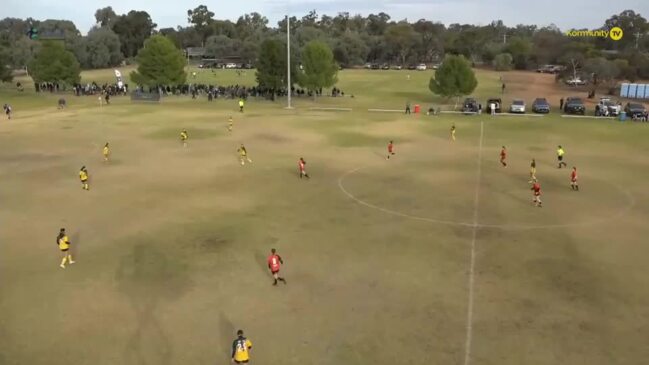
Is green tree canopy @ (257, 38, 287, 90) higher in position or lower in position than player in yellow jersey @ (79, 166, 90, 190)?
higher

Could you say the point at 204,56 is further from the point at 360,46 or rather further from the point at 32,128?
the point at 32,128

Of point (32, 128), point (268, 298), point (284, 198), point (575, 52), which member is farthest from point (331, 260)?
point (575, 52)

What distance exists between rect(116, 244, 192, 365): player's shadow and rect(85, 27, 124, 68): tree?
12980 centimetres

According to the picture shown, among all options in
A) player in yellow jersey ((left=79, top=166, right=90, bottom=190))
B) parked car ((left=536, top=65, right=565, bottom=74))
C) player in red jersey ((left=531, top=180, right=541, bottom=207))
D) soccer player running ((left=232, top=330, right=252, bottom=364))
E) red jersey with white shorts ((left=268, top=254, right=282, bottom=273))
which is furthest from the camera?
parked car ((left=536, top=65, right=565, bottom=74))

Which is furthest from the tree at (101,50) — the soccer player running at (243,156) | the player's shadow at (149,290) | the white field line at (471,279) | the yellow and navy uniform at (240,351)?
the yellow and navy uniform at (240,351)

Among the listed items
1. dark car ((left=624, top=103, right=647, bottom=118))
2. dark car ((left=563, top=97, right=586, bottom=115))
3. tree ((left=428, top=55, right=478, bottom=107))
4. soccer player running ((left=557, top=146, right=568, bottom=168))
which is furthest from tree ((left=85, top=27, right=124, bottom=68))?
soccer player running ((left=557, top=146, right=568, bottom=168))

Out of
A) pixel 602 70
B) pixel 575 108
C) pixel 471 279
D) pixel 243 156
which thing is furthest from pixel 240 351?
pixel 602 70

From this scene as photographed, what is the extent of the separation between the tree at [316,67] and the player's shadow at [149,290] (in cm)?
5297

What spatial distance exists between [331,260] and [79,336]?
8.79m

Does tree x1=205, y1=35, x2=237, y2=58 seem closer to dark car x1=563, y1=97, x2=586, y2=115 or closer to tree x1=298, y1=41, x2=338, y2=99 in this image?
tree x1=298, y1=41, x2=338, y2=99

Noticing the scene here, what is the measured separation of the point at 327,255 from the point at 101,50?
440 feet

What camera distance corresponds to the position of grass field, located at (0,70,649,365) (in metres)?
14.6

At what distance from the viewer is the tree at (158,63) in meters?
75.0

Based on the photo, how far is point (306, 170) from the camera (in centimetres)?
3431
